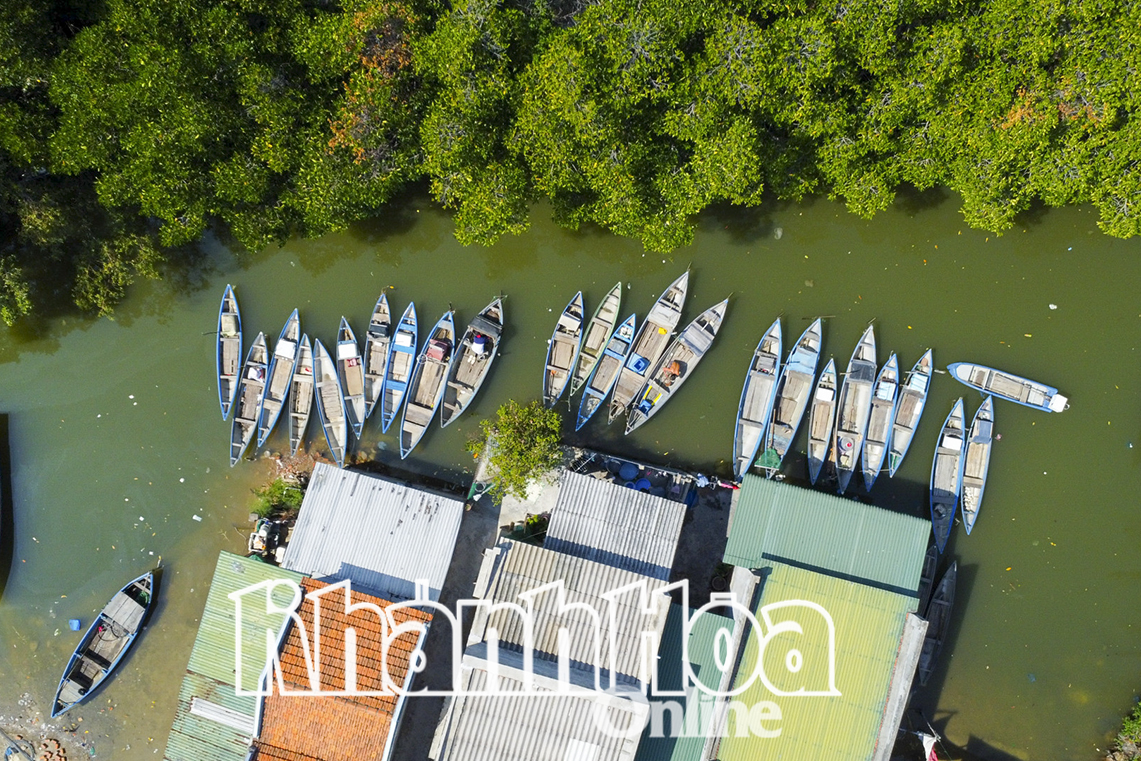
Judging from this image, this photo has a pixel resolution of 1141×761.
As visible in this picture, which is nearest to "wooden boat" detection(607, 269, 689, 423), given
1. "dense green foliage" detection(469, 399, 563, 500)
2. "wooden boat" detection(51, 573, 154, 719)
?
"dense green foliage" detection(469, 399, 563, 500)

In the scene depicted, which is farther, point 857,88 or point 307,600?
point 307,600

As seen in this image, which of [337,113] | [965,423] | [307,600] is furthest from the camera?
[965,423]

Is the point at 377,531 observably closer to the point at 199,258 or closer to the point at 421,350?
the point at 421,350

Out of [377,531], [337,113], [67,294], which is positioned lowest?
[377,531]

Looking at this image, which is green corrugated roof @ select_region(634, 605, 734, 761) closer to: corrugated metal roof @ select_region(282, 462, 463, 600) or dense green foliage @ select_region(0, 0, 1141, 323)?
corrugated metal roof @ select_region(282, 462, 463, 600)

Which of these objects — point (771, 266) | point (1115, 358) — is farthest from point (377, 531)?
point (1115, 358)

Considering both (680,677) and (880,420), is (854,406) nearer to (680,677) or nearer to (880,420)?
(880,420)

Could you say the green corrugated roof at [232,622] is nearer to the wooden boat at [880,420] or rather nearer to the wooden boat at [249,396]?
the wooden boat at [249,396]

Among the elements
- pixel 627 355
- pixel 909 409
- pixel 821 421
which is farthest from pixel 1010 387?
pixel 627 355
